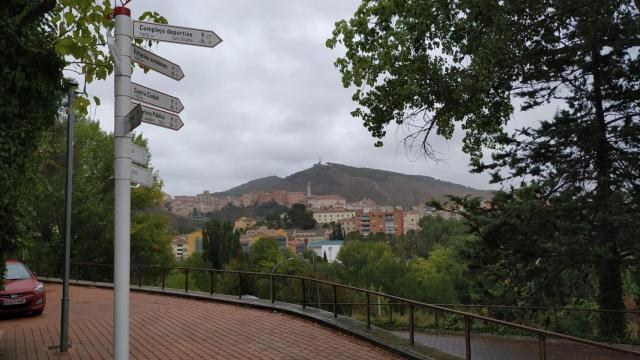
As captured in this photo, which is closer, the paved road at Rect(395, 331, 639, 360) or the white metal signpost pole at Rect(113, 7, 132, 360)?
the white metal signpost pole at Rect(113, 7, 132, 360)

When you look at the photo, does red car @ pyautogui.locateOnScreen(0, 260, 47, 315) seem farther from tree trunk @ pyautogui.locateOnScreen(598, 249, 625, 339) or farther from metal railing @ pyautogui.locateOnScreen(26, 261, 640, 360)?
tree trunk @ pyautogui.locateOnScreen(598, 249, 625, 339)

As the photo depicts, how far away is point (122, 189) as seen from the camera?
353 cm

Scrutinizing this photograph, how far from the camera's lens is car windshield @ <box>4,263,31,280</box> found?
1370cm

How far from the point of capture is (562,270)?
16.8m

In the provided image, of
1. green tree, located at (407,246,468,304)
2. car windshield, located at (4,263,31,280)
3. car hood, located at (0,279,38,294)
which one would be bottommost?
green tree, located at (407,246,468,304)

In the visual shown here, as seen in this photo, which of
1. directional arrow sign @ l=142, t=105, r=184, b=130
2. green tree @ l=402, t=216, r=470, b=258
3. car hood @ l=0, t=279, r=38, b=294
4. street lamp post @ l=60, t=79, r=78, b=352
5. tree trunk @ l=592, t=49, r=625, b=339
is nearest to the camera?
directional arrow sign @ l=142, t=105, r=184, b=130

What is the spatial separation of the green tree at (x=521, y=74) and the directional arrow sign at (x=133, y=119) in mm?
9613

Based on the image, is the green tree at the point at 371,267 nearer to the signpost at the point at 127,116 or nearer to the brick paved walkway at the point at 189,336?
the brick paved walkway at the point at 189,336

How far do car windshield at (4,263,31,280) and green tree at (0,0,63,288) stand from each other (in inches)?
259

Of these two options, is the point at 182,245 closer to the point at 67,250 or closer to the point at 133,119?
the point at 67,250

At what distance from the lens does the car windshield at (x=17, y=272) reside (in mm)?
13703

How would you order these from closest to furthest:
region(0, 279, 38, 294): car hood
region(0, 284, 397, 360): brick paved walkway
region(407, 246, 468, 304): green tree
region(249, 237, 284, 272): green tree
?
region(0, 284, 397, 360): brick paved walkway, region(0, 279, 38, 294): car hood, region(407, 246, 468, 304): green tree, region(249, 237, 284, 272): green tree

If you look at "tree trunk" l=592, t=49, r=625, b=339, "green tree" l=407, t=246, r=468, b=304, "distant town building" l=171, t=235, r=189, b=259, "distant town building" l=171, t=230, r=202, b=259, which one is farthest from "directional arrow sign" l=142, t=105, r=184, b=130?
"distant town building" l=171, t=235, r=189, b=259

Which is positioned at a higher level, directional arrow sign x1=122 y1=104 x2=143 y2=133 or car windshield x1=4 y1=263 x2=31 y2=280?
directional arrow sign x1=122 y1=104 x2=143 y2=133
